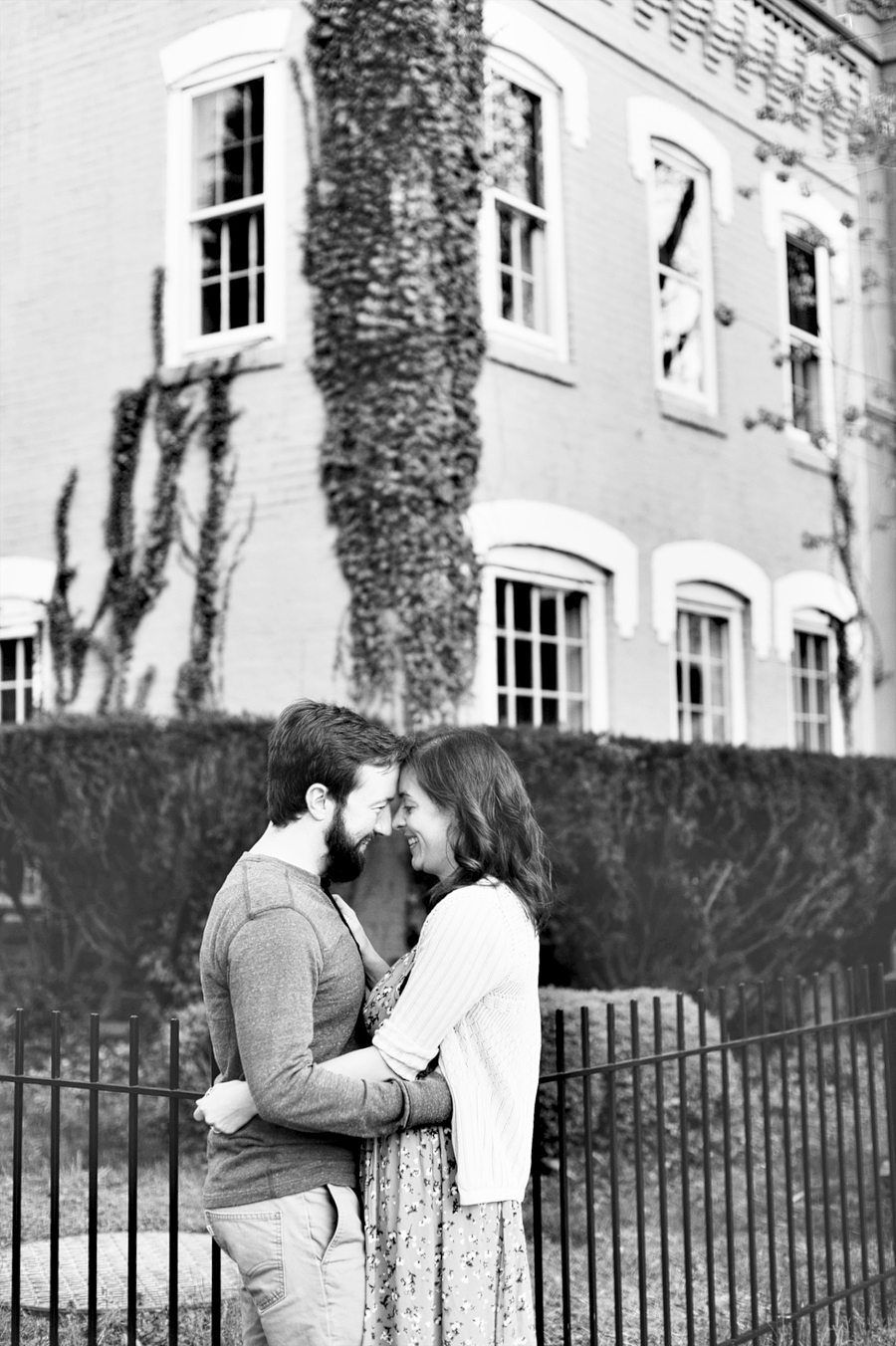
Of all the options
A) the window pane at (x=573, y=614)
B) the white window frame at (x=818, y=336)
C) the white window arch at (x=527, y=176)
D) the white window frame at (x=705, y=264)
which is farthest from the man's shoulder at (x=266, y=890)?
the white window frame at (x=818, y=336)

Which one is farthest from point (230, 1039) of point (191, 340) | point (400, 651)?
point (191, 340)

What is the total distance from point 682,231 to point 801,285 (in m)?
2.05

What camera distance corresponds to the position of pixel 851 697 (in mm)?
13961

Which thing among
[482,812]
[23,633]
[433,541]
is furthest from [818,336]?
[482,812]

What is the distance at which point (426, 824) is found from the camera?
3.12m

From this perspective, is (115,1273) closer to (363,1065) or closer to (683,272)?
(363,1065)

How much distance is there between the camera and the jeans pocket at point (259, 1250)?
292 centimetres

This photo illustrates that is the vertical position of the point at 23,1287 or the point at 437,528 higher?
the point at 437,528

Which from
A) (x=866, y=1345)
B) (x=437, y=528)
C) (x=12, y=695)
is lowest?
(x=866, y=1345)

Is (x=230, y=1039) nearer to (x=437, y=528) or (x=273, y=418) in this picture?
(x=437, y=528)

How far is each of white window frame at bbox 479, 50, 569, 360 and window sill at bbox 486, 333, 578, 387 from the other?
4cm

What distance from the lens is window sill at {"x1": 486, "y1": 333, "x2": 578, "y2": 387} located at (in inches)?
387

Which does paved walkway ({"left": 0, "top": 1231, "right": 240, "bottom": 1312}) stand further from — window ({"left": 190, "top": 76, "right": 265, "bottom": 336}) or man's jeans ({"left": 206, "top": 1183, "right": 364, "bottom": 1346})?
window ({"left": 190, "top": 76, "right": 265, "bottom": 336})

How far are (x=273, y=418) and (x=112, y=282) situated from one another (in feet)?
6.55
